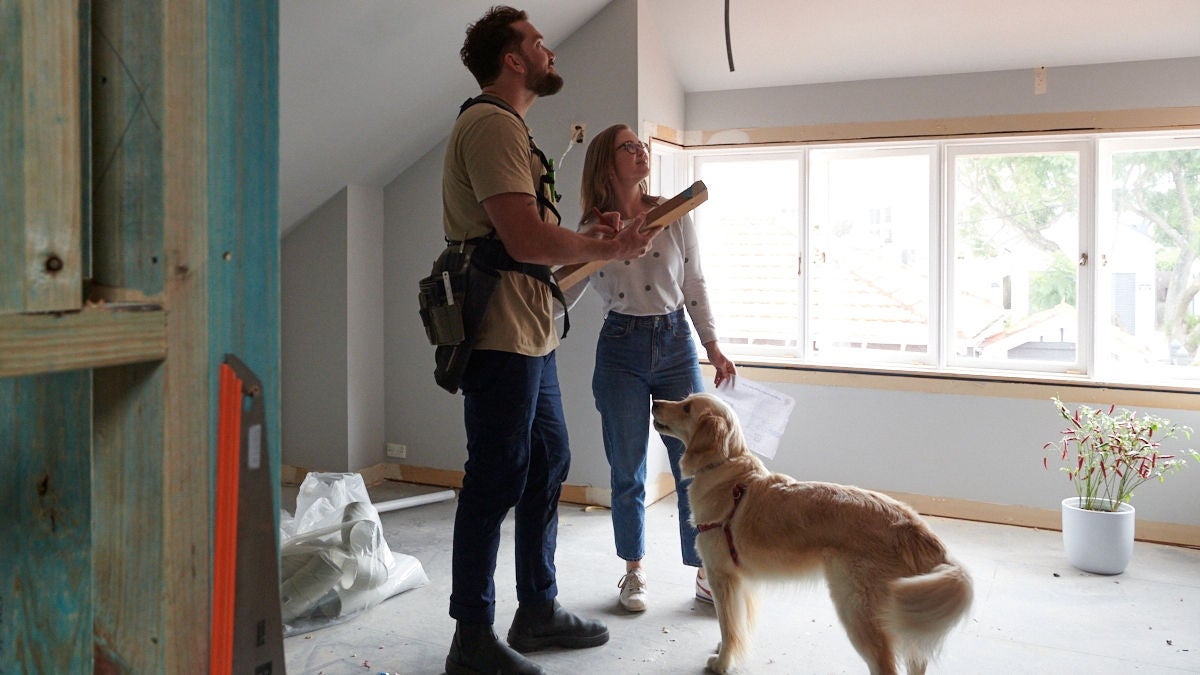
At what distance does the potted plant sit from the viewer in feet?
10.6

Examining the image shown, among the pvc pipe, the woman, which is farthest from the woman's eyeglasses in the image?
the pvc pipe

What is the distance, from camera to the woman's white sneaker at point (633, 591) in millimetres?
2812

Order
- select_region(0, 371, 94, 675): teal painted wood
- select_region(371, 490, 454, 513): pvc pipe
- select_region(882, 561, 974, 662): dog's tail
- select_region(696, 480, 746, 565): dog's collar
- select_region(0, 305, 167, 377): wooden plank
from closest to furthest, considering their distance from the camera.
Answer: select_region(0, 305, 167, 377): wooden plank, select_region(0, 371, 94, 675): teal painted wood, select_region(882, 561, 974, 662): dog's tail, select_region(696, 480, 746, 565): dog's collar, select_region(371, 490, 454, 513): pvc pipe

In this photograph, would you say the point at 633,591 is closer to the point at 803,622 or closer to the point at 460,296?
the point at 803,622

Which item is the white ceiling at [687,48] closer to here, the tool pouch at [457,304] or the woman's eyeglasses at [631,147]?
the woman's eyeglasses at [631,147]

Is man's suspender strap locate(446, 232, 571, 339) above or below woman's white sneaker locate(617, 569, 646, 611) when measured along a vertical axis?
above

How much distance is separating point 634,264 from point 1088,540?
6.25 feet

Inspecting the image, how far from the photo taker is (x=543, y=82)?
214 centimetres

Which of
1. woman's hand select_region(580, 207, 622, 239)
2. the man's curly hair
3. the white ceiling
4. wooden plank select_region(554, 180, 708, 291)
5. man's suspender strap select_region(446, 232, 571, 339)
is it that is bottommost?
man's suspender strap select_region(446, 232, 571, 339)

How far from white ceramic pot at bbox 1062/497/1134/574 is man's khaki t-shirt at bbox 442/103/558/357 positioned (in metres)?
2.19

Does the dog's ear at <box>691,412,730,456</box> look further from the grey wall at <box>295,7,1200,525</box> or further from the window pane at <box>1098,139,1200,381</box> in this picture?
the window pane at <box>1098,139,1200,381</box>

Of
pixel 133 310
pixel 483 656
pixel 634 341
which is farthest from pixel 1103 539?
pixel 133 310

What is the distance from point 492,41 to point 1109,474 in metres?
2.86

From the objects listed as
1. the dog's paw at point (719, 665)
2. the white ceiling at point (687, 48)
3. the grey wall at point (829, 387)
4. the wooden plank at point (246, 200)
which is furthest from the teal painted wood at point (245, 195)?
the grey wall at point (829, 387)
